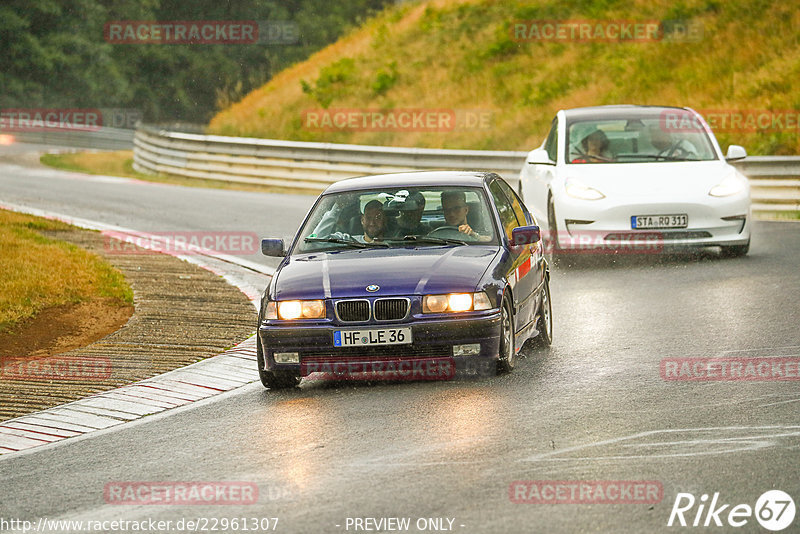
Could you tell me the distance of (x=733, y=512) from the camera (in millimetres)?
5512

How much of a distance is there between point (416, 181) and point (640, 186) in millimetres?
5059

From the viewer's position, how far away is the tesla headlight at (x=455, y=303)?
8398mm

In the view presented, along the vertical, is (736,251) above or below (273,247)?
below

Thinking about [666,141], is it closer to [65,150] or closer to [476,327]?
[476,327]

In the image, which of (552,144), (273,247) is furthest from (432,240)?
(552,144)

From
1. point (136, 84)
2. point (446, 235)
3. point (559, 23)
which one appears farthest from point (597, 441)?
point (136, 84)

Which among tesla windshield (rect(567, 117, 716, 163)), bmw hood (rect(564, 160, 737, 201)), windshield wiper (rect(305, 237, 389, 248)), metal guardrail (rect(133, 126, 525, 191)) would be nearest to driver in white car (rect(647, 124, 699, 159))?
tesla windshield (rect(567, 117, 716, 163))

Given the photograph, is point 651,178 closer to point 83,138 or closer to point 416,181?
point 416,181

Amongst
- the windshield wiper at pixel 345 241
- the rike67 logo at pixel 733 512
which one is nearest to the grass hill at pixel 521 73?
the windshield wiper at pixel 345 241

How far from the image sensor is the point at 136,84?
71938mm

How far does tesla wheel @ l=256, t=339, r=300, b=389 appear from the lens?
8.70 metres

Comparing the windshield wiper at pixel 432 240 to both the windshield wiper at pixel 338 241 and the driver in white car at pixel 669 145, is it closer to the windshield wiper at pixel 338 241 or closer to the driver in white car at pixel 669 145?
the windshield wiper at pixel 338 241

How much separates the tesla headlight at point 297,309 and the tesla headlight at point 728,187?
6973mm

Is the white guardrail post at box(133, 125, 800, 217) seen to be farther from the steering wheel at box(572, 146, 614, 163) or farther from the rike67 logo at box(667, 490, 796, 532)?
the rike67 logo at box(667, 490, 796, 532)
